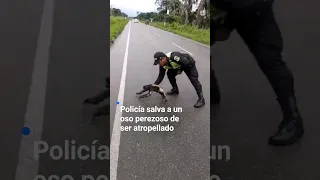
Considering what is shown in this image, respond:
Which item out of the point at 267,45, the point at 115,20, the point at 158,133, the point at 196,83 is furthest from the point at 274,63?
the point at 115,20

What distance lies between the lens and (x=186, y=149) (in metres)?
1.31

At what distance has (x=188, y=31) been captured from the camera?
4.47 ft

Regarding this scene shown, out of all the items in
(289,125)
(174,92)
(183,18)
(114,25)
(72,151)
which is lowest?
(72,151)

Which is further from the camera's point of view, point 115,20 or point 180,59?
point 180,59

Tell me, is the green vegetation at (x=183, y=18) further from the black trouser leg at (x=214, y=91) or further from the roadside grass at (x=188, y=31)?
the black trouser leg at (x=214, y=91)

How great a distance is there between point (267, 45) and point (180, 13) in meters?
0.39

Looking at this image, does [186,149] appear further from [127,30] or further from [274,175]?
[127,30]

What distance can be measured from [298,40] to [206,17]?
380mm

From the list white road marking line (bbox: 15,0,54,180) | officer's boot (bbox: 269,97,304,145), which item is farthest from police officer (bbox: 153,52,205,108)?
white road marking line (bbox: 15,0,54,180)

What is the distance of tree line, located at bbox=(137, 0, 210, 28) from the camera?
1283 millimetres

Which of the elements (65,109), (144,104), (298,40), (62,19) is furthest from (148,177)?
(298,40)

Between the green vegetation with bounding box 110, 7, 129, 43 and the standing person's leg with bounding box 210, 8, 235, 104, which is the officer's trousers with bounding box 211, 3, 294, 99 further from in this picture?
the green vegetation with bounding box 110, 7, 129, 43

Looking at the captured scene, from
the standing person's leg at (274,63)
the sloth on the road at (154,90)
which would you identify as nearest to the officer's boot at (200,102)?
the sloth on the road at (154,90)

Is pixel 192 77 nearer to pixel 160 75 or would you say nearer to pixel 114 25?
pixel 160 75
